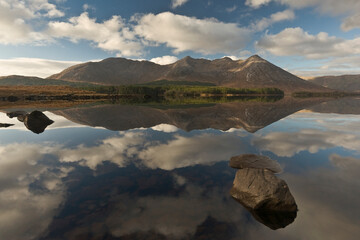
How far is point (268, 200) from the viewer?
981cm

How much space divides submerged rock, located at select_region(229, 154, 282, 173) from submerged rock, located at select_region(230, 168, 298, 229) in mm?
3685

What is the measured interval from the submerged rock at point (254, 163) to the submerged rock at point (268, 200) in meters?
3.68

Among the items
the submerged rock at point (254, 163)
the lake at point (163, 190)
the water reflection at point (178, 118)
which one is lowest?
the water reflection at point (178, 118)

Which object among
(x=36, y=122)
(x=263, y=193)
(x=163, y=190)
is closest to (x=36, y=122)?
(x=36, y=122)

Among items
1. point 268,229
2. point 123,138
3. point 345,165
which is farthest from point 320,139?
point 123,138

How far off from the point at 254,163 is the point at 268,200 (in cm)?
503

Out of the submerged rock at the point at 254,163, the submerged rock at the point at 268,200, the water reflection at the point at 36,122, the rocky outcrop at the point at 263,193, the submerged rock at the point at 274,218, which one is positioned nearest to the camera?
the submerged rock at the point at 274,218

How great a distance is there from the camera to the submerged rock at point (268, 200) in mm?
9320

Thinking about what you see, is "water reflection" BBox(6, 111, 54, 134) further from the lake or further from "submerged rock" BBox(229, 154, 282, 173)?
"submerged rock" BBox(229, 154, 282, 173)

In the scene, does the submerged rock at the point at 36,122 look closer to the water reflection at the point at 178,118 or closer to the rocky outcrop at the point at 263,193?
the water reflection at the point at 178,118

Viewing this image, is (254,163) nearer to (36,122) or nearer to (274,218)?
(274,218)

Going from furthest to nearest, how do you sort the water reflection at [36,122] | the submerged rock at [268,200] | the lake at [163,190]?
the water reflection at [36,122] < the submerged rock at [268,200] < the lake at [163,190]

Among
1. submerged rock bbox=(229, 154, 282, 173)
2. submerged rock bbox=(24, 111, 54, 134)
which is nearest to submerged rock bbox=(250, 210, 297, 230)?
submerged rock bbox=(229, 154, 282, 173)

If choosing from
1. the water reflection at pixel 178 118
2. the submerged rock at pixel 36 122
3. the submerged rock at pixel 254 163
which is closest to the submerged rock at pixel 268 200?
the submerged rock at pixel 254 163
